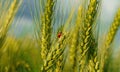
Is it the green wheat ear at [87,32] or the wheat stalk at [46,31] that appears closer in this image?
the wheat stalk at [46,31]

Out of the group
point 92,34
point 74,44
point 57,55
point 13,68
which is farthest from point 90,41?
point 13,68

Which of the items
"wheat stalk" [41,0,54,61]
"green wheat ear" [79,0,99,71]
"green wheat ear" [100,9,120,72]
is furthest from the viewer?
"green wheat ear" [100,9,120,72]

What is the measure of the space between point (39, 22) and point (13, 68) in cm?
148

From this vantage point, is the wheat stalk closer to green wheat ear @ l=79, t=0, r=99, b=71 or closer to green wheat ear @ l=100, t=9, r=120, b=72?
green wheat ear @ l=79, t=0, r=99, b=71

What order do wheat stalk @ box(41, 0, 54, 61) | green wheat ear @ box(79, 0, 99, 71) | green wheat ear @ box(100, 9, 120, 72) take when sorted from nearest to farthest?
wheat stalk @ box(41, 0, 54, 61)
green wheat ear @ box(79, 0, 99, 71)
green wheat ear @ box(100, 9, 120, 72)

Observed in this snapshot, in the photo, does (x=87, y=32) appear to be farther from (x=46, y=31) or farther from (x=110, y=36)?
(x=46, y=31)

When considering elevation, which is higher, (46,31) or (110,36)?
(46,31)

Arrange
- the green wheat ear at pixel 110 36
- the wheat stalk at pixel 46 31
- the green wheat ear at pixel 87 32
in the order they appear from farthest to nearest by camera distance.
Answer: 1. the green wheat ear at pixel 110 36
2. the green wheat ear at pixel 87 32
3. the wheat stalk at pixel 46 31

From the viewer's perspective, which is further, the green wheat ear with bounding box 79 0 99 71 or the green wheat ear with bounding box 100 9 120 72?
the green wheat ear with bounding box 100 9 120 72

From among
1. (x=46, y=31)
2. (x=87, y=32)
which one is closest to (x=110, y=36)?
(x=87, y=32)

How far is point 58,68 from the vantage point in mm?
2760

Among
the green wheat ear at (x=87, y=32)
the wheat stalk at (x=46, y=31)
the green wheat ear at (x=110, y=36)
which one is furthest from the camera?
the green wheat ear at (x=110, y=36)

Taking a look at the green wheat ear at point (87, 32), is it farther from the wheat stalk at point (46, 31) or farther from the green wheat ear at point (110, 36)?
the wheat stalk at point (46, 31)

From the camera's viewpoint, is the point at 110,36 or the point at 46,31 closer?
the point at 46,31
